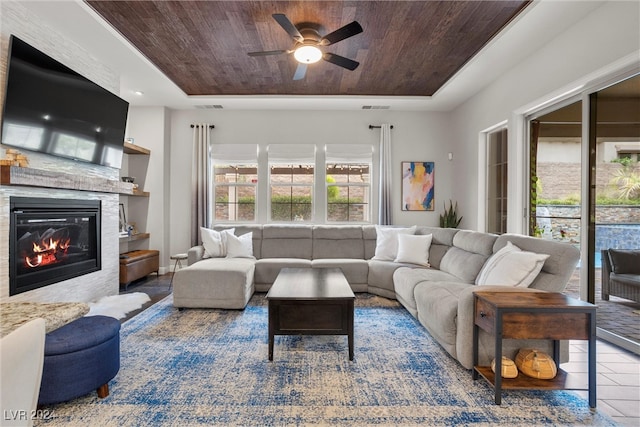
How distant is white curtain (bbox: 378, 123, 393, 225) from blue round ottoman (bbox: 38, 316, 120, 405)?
419 cm

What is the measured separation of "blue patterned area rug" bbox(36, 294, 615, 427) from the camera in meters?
1.75

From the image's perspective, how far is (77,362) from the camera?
1.80 m

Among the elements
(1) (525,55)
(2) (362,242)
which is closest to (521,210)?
(1) (525,55)

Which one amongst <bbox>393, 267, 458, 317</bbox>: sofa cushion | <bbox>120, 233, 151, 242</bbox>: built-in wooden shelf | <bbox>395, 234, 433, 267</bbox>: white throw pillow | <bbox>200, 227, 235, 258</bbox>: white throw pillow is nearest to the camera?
<bbox>393, 267, 458, 317</bbox>: sofa cushion

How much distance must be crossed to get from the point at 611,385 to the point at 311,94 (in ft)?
14.9

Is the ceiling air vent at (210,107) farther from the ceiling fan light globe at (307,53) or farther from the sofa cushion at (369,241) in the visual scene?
the sofa cushion at (369,241)

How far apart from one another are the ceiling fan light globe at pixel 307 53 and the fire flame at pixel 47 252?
3020mm

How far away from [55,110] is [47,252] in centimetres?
134

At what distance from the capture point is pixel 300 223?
559 centimetres

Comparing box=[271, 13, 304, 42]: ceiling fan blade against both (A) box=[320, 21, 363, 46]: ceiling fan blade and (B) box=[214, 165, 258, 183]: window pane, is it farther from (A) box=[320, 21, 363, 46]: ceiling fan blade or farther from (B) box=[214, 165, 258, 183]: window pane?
(B) box=[214, 165, 258, 183]: window pane

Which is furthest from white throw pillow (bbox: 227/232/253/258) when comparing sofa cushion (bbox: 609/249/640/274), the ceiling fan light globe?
sofa cushion (bbox: 609/249/640/274)

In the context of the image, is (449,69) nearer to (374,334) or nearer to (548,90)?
(548,90)

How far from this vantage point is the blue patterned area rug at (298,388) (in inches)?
68.7

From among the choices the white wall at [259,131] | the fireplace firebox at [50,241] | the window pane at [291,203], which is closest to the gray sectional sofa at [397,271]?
the window pane at [291,203]
